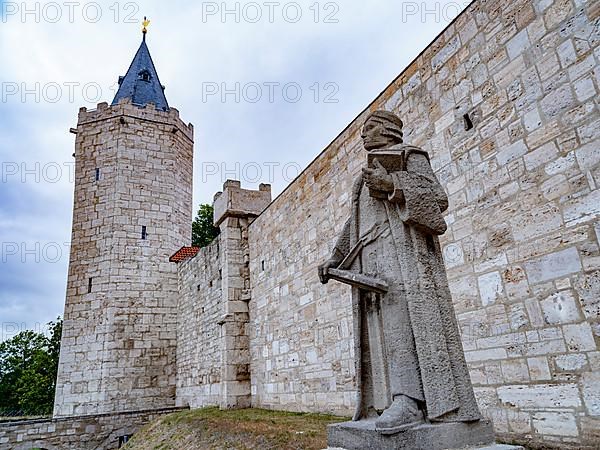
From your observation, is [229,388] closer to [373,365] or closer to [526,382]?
[526,382]

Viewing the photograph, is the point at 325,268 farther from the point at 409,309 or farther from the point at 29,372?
the point at 29,372

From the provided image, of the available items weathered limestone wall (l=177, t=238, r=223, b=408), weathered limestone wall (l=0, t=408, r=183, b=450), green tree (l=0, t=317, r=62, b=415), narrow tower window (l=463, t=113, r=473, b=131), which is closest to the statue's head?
narrow tower window (l=463, t=113, r=473, b=131)

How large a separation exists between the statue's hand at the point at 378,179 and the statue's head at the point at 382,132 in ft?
0.81

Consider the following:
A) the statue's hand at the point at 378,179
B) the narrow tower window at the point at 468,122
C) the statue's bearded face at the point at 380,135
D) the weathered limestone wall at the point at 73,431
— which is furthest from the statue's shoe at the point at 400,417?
the weathered limestone wall at the point at 73,431

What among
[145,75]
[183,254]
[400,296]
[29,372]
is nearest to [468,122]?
[400,296]

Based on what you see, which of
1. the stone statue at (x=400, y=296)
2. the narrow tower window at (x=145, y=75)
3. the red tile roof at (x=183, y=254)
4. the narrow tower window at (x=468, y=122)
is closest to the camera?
the stone statue at (x=400, y=296)

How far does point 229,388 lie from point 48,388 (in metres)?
19.6

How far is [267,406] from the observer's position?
364 inches

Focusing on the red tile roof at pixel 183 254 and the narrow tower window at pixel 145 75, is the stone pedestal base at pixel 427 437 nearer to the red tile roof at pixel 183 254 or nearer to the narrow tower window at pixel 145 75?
the red tile roof at pixel 183 254

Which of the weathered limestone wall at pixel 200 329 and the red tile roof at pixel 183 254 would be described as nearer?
the weathered limestone wall at pixel 200 329

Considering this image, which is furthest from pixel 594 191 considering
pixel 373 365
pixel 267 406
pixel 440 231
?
pixel 267 406

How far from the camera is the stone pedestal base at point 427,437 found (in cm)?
199

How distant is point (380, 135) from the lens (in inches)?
109

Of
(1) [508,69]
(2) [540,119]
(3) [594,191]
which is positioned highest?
(1) [508,69]
